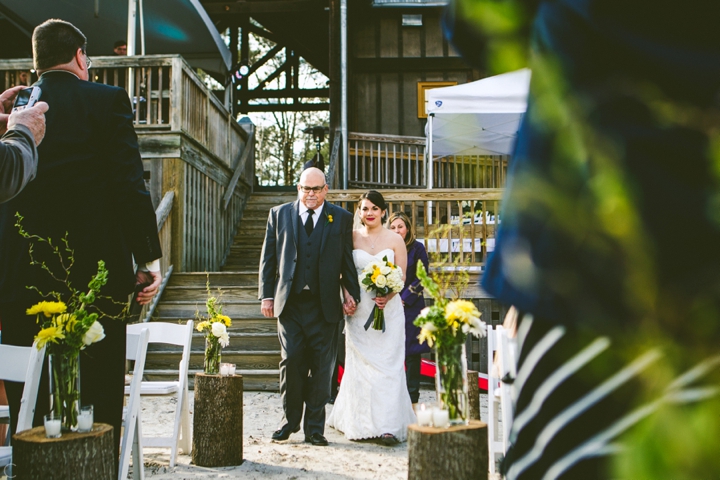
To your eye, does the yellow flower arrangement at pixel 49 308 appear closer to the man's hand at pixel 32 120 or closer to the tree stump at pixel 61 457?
the tree stump at pixel 61 457

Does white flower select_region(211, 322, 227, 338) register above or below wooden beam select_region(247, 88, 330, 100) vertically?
below

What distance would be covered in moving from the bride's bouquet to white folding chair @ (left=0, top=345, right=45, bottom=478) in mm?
3124

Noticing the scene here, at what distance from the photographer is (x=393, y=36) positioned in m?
16.3

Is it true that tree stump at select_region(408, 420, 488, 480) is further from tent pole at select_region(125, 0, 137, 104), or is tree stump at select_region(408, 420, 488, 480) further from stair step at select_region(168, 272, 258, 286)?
tent pole at select_region(125, 0, 137, 104)

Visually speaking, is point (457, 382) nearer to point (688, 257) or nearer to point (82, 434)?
point (82, 434)

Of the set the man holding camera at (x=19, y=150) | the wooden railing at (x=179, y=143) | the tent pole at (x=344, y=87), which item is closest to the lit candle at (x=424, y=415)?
the man holding camera at (x=19, y=150)

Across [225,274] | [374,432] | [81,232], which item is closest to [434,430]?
[81,232]

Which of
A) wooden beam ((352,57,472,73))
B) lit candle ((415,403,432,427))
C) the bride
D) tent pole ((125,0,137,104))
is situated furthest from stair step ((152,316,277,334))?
wooden beam ((352,57,472,73))

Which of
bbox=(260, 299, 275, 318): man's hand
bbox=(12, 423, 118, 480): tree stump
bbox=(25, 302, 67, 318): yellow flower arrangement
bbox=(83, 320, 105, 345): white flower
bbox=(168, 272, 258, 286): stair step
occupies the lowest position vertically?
bbox=(12, 423, 118, 480): tree stump

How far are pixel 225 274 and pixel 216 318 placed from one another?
491cm

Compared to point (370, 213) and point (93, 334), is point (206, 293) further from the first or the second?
point (93, 334)

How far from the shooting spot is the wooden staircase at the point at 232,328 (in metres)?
8.45

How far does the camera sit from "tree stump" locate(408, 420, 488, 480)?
3008 mm

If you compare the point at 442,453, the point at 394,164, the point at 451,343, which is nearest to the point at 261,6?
the point at 394,164
